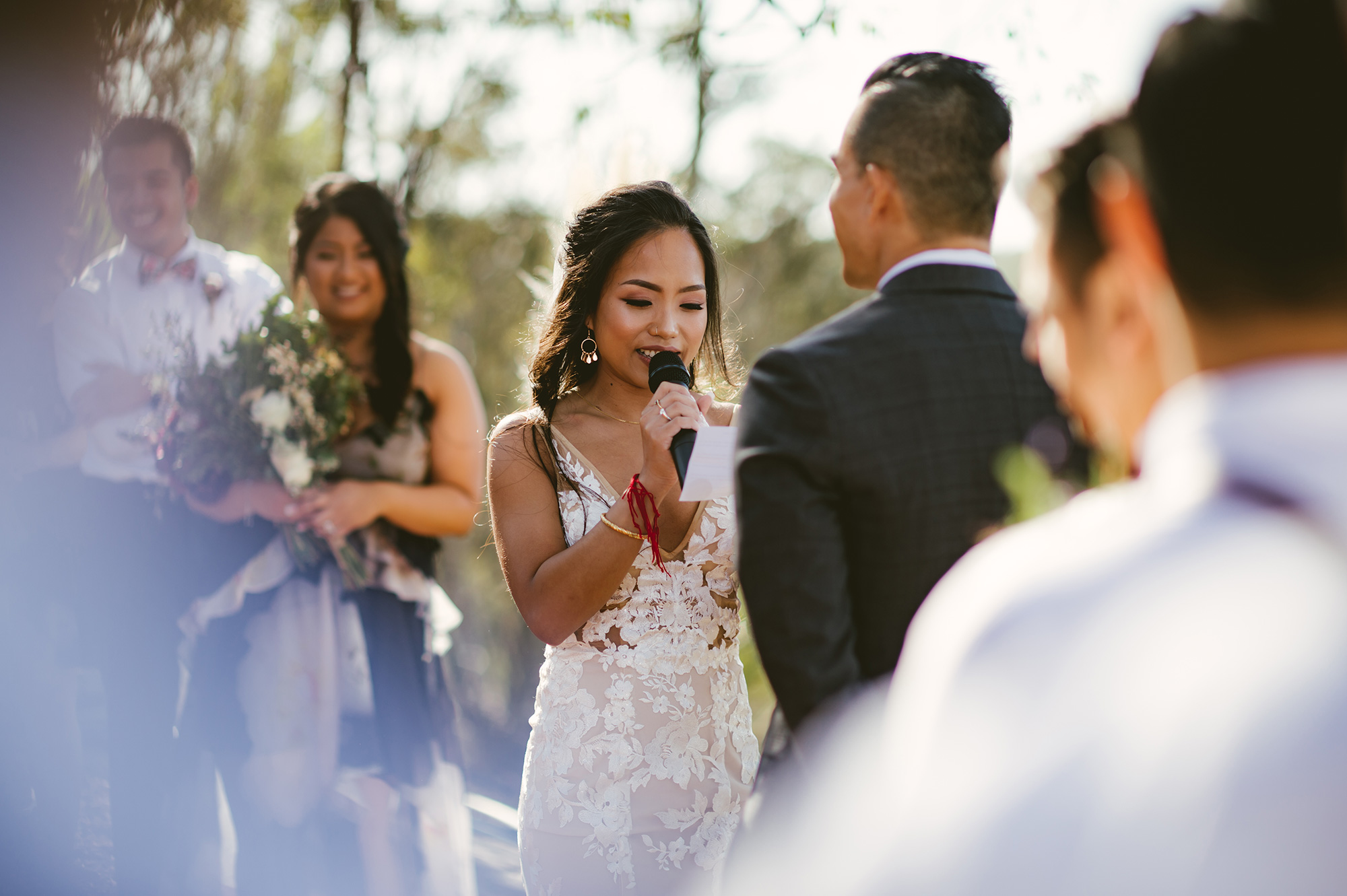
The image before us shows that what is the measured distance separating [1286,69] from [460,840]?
3999 millimetres

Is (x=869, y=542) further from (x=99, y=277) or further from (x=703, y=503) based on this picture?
(x=99, y=277)

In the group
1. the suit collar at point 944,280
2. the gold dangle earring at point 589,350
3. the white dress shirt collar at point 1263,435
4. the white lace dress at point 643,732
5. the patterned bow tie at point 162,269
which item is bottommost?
the white lace dress at point 643,732

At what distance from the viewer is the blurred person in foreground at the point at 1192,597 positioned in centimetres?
62

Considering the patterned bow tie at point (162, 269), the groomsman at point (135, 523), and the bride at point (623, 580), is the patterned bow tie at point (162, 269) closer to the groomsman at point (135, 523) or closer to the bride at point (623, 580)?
the groomsman at point (135, 523)

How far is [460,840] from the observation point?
405cm

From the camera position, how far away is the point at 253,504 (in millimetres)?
3854

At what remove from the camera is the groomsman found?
3.77 metres

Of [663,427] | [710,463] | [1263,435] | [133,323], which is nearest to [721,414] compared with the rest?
[663,427]

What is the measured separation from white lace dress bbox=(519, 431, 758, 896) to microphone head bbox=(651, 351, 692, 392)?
1.08 ft

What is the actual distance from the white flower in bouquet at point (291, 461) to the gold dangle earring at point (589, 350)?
1.35 m

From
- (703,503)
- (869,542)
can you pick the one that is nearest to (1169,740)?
(869,542)

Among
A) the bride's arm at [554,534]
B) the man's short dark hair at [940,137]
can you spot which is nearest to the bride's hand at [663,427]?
the bride's arm at [554,534]

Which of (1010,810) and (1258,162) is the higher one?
(1258,162)

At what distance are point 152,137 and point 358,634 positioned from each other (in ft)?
6.74
